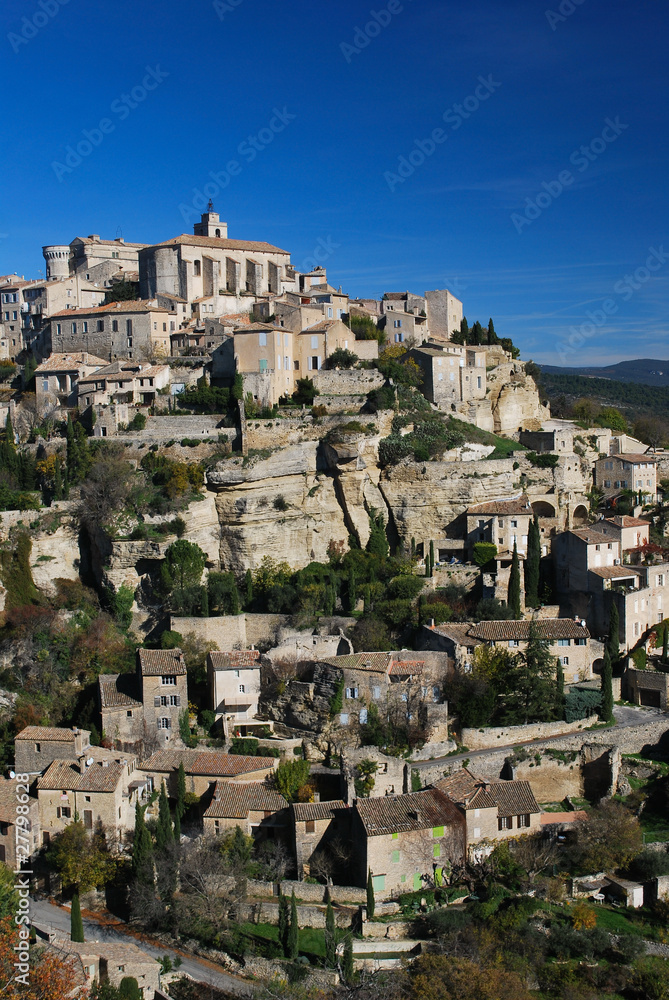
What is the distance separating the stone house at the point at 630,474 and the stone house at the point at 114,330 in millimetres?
23042

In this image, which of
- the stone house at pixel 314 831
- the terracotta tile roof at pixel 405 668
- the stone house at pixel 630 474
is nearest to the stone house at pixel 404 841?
the stone house at pixel 314 831

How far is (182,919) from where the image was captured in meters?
25.6

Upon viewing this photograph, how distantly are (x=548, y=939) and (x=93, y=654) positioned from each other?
18.5 metres

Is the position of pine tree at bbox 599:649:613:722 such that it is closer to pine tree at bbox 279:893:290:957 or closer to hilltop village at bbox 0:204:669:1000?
hilltop village at bbox 0:204:669:1000

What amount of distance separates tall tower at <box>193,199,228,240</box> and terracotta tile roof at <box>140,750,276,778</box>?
39.2 metres

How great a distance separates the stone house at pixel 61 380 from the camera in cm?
4638

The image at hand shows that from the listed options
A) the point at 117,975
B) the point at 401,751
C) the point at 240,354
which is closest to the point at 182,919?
the point at 117,975

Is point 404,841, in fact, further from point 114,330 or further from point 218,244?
point 218,244

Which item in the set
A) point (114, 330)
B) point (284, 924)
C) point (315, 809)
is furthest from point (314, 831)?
point (114, 330)

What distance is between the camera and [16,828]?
27.8 m

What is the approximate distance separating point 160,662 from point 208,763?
4.15m

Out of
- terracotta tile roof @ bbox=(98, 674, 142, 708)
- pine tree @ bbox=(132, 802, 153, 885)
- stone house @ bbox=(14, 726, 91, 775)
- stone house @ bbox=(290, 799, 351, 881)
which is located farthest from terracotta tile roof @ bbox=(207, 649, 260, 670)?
pine tree @ bbox=(132, 802, 153, 885)

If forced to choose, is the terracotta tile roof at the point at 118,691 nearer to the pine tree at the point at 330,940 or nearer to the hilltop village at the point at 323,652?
the hilltop village at the point at 323,652

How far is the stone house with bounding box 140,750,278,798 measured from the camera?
29.4m
